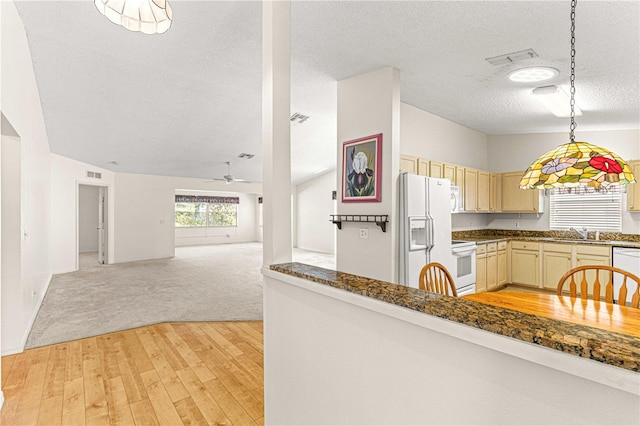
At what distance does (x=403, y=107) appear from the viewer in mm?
4332

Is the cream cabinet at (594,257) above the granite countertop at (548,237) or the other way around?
the other way around

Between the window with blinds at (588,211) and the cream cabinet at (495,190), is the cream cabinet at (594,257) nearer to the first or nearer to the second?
the window with blinds at (588,211)

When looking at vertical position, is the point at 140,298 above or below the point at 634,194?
below

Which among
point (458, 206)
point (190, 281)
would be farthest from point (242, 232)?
point (458, 206)

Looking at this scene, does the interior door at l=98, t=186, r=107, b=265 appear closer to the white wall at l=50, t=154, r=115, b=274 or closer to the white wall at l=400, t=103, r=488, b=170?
the white wall at l=50, t=154, r=115, b=274

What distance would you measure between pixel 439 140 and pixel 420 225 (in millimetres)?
2026

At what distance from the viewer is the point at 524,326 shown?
804mm

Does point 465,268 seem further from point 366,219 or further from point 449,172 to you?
point 366,219

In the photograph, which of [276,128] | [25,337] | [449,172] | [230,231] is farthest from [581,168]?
[230,231]

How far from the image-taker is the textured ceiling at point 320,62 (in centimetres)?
247

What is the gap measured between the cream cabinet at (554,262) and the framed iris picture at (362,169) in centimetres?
342

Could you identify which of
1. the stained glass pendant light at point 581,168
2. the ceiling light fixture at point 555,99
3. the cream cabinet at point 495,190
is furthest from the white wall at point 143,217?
the stained glass pendant light at point 581,168

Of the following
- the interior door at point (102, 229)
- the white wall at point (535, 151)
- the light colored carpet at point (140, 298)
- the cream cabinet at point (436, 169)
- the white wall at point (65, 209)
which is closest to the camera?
the light colored carpet at point (140, 298)

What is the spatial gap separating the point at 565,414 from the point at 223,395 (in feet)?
7.25
